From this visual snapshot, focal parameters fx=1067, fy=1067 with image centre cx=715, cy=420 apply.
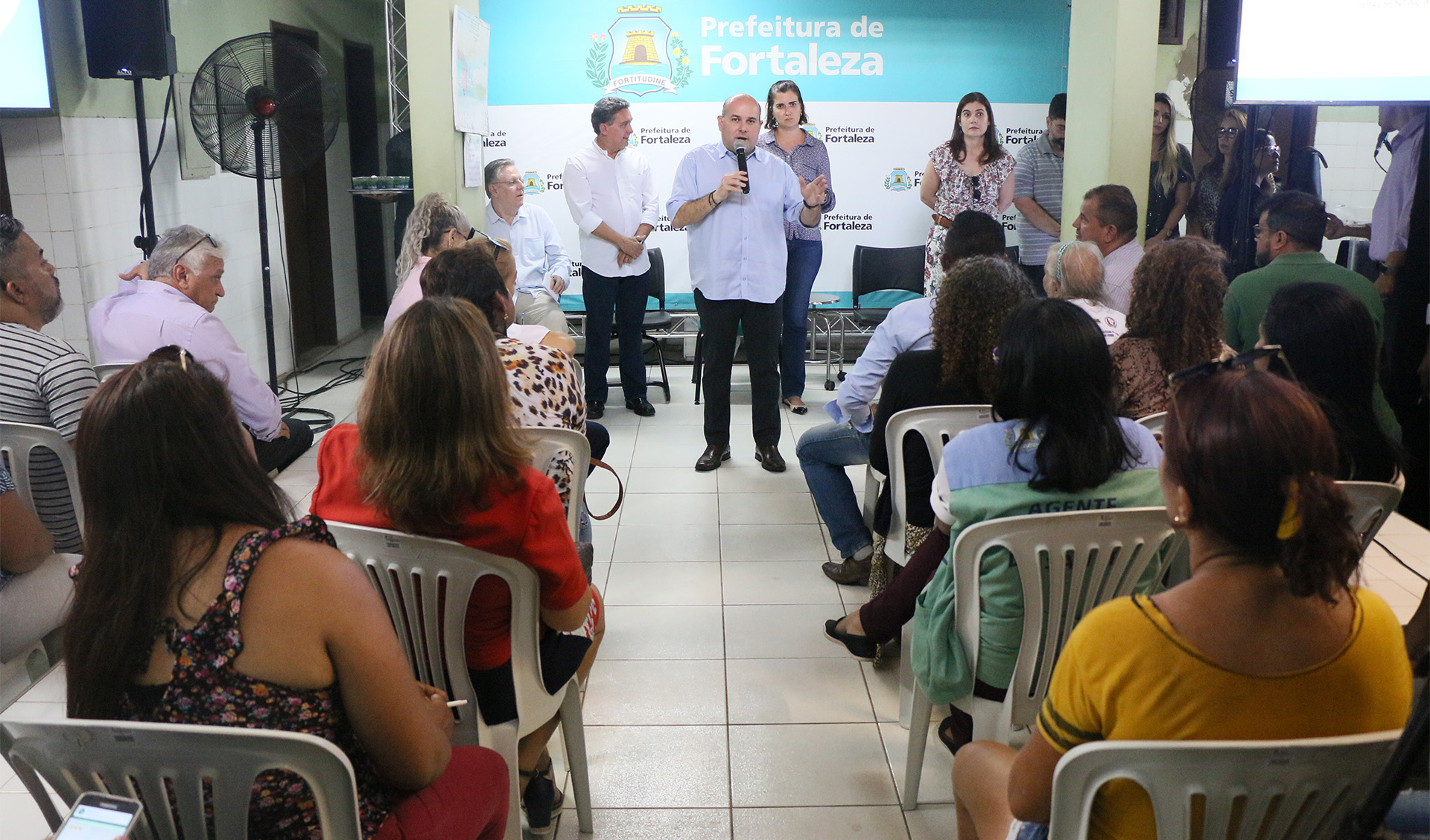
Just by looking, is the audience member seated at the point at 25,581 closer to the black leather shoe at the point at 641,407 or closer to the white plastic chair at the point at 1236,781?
the white plastic chair at the point at 1236,781

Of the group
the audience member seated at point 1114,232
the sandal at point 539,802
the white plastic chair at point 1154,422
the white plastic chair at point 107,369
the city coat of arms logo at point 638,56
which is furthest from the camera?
the city coat of arms logo at point 638,56

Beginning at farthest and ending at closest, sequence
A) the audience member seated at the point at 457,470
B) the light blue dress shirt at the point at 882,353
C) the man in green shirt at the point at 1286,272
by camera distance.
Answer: the man in green shirt at the point at 1286,272 → the light blue dress shirt at the point at 882,353 → the audience member seated at the point at 457,470

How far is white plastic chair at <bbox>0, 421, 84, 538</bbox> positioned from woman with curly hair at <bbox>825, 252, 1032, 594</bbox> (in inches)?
76.2

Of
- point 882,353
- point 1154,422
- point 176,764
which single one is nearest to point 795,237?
point 882,353

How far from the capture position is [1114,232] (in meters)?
3.95

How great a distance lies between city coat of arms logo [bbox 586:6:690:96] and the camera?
6270mm

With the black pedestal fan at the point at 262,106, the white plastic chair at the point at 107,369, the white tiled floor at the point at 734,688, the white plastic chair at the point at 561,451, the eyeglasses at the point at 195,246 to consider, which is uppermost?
the black pedestal fan at the point at 262,106

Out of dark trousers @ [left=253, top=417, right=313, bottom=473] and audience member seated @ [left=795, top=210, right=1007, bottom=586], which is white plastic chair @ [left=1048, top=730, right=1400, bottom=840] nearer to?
audience member seated @ [left=795, top=210, right=1007, bottom=586]

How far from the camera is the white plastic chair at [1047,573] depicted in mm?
1857

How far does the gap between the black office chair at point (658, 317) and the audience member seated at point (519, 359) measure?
3114 mm

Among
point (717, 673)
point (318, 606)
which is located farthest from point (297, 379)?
point (318, 606)

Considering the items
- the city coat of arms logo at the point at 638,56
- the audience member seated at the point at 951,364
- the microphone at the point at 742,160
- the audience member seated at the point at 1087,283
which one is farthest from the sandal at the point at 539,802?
the city coat of arms logo at the point at 638,56

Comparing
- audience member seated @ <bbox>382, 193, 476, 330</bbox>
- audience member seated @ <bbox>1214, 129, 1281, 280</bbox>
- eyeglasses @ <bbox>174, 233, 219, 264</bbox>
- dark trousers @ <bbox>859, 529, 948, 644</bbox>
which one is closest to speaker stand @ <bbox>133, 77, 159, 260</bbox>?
eyeglasses @ <bbox>174, 233, 219, 264</bbox>

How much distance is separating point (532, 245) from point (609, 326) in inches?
22.6
